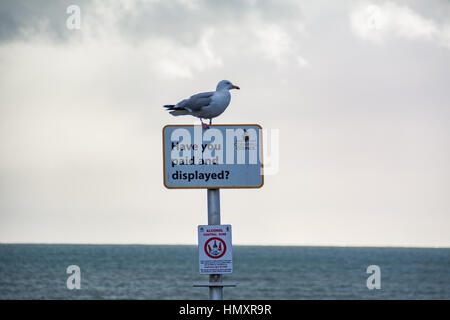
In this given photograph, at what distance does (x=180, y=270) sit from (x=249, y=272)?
34.3ft

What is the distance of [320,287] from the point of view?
8438 cm

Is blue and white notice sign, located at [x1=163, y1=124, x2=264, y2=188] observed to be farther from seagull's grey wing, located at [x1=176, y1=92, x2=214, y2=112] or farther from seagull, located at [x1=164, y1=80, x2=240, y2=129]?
seagull's grey wing, located at [x1=176, y1=92, x2=214, y2=112]

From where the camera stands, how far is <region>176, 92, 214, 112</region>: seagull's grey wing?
31.3 ft

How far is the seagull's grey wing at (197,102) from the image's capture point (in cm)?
954

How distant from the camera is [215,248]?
8297 mm

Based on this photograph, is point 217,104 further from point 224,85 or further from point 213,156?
point 213,156

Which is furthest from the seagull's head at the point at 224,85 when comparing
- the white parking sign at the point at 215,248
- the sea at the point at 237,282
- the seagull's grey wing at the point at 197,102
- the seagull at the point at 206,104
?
the sea at the point at 237,282

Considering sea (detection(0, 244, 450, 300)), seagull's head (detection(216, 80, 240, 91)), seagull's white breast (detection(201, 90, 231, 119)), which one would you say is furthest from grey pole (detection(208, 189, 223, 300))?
sea (detection(0, 244, 450, 300))

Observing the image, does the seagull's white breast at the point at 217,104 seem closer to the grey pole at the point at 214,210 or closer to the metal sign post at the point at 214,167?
the metal sign post at the point at 214,167

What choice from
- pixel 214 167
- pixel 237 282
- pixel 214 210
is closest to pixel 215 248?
pixel 214 210

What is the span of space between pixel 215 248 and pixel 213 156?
3.53ft

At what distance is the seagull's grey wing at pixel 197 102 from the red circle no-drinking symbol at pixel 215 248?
6.59 feet
